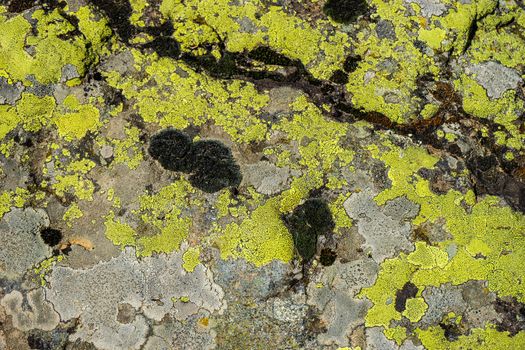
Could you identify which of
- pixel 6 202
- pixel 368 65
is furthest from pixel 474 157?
pixel 6 202

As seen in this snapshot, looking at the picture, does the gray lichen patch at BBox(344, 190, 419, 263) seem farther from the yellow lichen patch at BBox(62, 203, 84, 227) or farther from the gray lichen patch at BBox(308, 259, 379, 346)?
the yellow lichen patch at BBox(62, 203, 84, 227)

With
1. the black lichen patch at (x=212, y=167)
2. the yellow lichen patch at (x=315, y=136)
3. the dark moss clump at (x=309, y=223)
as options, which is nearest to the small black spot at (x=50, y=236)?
the black lichen patch at (x=212, y=167)

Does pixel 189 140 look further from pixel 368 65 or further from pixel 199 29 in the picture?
pixel 368 65

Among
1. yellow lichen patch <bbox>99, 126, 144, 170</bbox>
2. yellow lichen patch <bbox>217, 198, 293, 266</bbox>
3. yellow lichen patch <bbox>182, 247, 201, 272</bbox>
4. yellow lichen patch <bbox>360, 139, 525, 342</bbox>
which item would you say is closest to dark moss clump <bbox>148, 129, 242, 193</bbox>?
yellow lichen patch <bbox>99, 126, 144, 170</bbox>

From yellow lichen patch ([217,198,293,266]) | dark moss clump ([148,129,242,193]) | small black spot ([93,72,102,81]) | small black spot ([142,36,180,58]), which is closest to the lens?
yellow lichen patch ([217,198,293,266])

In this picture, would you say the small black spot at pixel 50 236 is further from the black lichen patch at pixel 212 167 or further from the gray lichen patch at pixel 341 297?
the gray lichen patch at pixel 341 297
